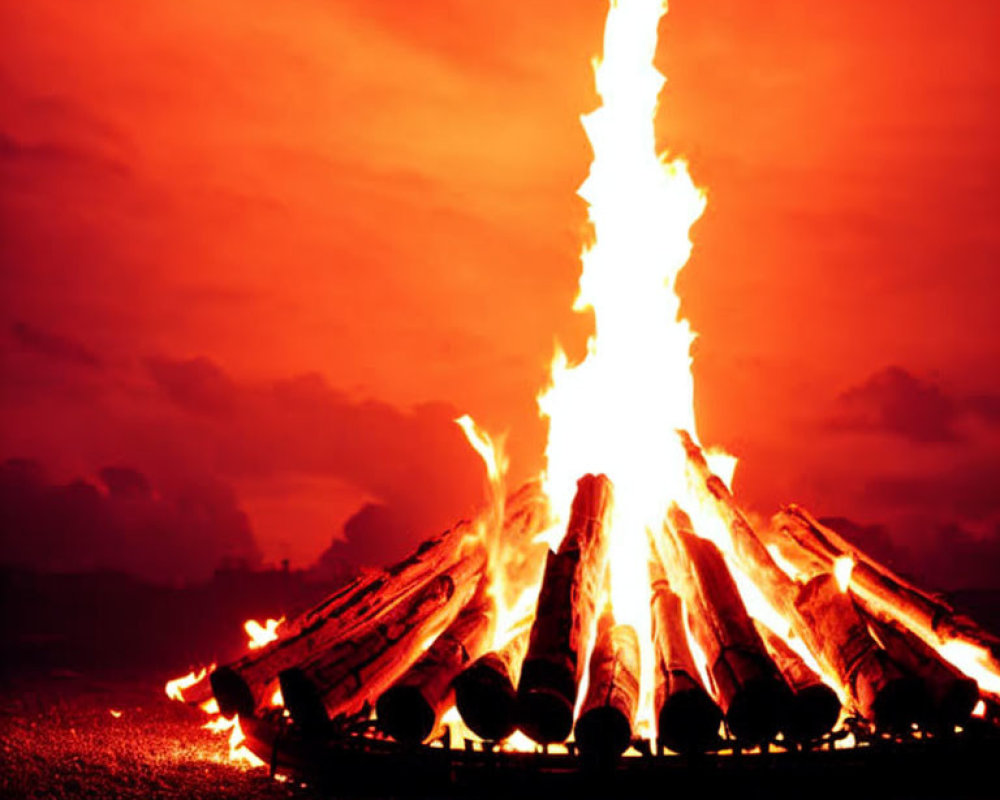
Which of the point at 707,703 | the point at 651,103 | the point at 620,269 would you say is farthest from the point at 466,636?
the point at 651,103

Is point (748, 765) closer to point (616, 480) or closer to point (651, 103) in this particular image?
point (616, 480)

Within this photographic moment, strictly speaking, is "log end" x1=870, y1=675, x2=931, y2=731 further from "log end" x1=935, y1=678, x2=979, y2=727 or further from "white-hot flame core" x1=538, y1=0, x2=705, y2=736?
"white-hot flame core" x1=538, y1=0, x2=705, y2=736

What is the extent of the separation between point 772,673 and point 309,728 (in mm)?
2111

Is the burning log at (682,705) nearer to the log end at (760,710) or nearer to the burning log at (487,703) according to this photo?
the log end at (760,710)

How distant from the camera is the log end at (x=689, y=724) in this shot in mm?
4355

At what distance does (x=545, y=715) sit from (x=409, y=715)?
618 millimetres

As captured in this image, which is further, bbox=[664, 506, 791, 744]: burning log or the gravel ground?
the gravel ground

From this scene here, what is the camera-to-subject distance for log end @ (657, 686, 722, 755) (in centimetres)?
436

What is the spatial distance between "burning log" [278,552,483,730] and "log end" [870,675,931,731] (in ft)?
7.84

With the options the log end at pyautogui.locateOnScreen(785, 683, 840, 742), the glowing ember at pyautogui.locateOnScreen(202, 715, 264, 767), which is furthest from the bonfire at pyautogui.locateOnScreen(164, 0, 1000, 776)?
the glowing ember at pyautogui.locateOnScreen(202, 715, 264, 767)

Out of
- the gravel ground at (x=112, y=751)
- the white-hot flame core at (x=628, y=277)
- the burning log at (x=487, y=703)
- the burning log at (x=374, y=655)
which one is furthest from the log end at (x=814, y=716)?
the white-hot flame core at (x=628, y=277)

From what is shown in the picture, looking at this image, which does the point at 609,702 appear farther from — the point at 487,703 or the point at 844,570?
the point at 844,570

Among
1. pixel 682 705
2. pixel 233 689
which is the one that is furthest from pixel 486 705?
pixel 233 689

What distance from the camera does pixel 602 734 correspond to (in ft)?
14.1
